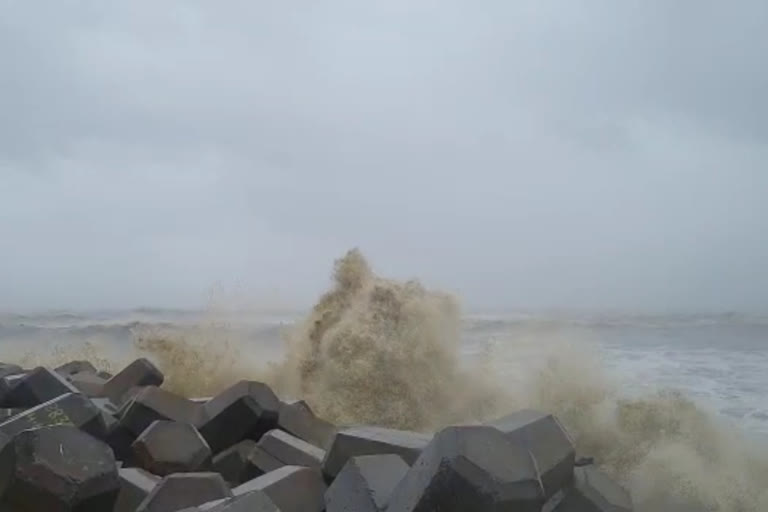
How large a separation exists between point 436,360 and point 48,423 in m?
4.21

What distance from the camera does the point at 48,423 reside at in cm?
380

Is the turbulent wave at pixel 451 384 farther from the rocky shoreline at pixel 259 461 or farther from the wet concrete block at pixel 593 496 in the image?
the wet concrete block at pixel 593 496

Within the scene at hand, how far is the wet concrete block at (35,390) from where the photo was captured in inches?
188

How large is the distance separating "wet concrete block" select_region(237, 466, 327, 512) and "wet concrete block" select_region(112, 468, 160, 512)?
18.4 inches

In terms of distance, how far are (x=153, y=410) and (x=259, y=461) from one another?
900 mm

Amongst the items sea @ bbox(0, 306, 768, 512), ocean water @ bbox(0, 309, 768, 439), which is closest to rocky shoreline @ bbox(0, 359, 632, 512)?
sea @ bbox(0, 306, 768, 512)

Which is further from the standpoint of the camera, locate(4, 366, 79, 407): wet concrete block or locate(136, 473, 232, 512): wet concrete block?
locate(4, 366, 79, 407): wet concrete block

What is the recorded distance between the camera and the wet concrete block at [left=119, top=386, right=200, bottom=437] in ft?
14.6

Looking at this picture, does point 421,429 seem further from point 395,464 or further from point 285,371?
point 395,464

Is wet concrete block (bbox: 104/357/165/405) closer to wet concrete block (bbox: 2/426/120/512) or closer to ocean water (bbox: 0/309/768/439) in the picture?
wet concrete block (bbox: 2/426/120/512)

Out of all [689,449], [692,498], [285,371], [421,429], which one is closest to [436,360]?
[421,429]

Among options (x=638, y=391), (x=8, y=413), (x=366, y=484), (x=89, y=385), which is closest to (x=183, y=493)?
(x=366, y=484)

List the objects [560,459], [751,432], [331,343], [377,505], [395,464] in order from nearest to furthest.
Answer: [377,505], [395,464], [560,459], [751,432], [331,343]

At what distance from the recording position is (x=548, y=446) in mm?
3297
